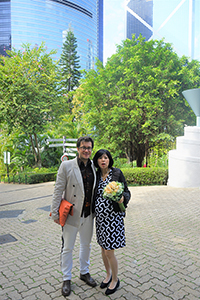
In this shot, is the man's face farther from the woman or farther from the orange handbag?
the orange handbag

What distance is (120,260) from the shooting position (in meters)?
4.05

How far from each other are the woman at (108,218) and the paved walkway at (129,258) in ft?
1.28

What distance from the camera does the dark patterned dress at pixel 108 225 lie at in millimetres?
3012

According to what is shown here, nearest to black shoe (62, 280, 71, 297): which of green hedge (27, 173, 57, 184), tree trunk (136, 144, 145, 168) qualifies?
green hedge (27, 173, 57, 184)

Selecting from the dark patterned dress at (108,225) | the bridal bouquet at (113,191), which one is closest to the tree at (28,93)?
the dark patterned dress at (108,225)

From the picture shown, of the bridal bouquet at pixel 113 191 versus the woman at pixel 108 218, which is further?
the woman at pixel 108 218

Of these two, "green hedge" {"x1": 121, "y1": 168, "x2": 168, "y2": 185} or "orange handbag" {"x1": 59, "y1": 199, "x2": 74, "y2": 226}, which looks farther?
"green hedge" {"x1": 121, "y1": 168, "x2": 168, "y2": 185}

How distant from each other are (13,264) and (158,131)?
14.2 m

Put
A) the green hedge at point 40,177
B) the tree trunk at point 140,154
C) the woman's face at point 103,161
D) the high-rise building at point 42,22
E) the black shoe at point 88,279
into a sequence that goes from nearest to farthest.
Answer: the woman's face at point 103,161
the black shoe at point 88,279
the green hedge at point 40,177
the tree trunk at point 140,154
the high-rise building at point 42,22

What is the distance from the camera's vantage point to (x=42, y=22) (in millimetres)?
114688

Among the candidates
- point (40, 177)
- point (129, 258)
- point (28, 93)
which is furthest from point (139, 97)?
point (129, 258)

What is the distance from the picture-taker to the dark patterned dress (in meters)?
3.01

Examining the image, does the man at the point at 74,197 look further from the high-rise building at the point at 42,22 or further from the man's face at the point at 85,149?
the high-rise building at the point at 42,22

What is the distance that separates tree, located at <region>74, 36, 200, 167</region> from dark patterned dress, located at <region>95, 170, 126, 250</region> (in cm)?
1272
